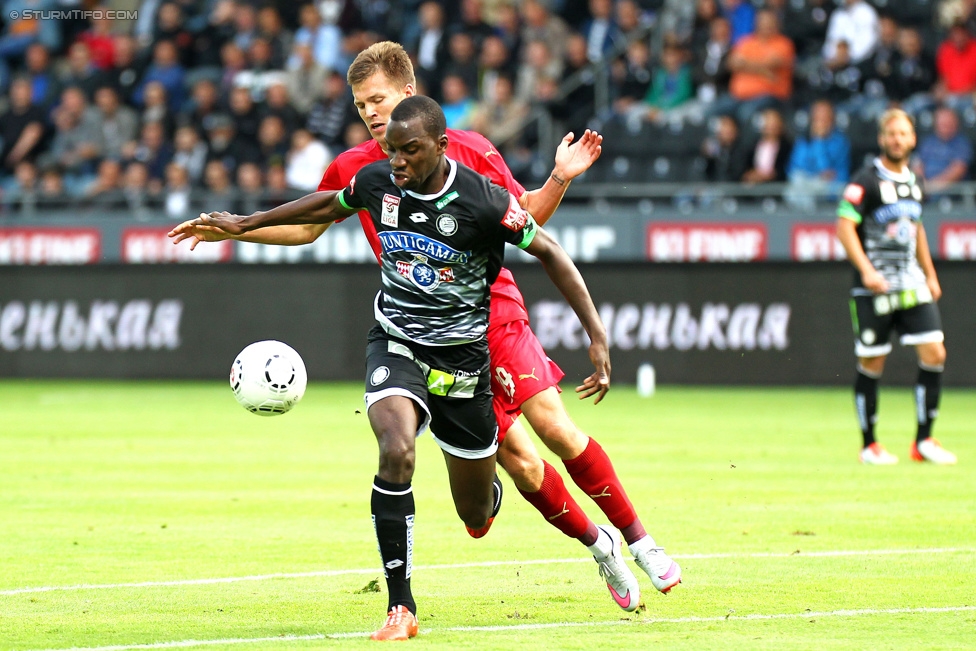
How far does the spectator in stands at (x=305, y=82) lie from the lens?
24234mm

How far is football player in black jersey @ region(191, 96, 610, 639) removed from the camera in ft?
19.3

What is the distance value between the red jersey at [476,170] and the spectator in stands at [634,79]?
15.6m

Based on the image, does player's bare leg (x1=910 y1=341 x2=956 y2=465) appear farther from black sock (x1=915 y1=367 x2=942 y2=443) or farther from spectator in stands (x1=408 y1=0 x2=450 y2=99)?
spectator in stands (x1=408 y1=0 x2=450 y2=99)

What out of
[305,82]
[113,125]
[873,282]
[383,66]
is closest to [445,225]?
[383,66]

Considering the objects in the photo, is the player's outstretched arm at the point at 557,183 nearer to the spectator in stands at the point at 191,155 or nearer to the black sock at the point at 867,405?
the black sock at the point at 867,405

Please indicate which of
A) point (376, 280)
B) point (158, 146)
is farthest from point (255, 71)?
point (376, 280)

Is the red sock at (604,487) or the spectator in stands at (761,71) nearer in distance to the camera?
the red sock at (604,487)

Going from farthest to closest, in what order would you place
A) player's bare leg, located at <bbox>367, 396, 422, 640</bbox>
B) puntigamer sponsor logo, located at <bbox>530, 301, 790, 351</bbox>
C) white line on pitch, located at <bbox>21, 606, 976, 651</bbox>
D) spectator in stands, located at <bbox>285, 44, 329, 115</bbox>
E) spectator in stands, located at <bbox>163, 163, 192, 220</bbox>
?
spectator in stands, located at <bbox>285, 44, 329, 115</bbox> < spectator in stands, located at <bbox>163, 163, 192, 220</bbox> < puntigamer sponsor logo, located at <bbox>530, 301, 790, 351</bbox> < player's bare leg, located at <bbox>367, 396, 422, 640</bbox> < white line on pitch, located at <bbox>21, 606, 976, 651</bbox>

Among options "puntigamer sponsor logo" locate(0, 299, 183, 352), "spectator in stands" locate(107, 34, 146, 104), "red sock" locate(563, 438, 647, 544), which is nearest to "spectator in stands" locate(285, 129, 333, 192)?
"puntigamer sponsor logo" locate(0, 299, 183, 352)

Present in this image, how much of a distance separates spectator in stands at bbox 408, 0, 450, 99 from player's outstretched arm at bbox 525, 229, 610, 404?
57.6 ft

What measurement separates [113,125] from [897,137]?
1631 centimetres

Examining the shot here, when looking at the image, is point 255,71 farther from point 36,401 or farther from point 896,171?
point 896,171

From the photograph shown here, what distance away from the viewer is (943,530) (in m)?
8.45

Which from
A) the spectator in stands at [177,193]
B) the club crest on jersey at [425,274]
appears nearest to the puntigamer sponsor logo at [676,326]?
the spectator in stands at [177,193]
